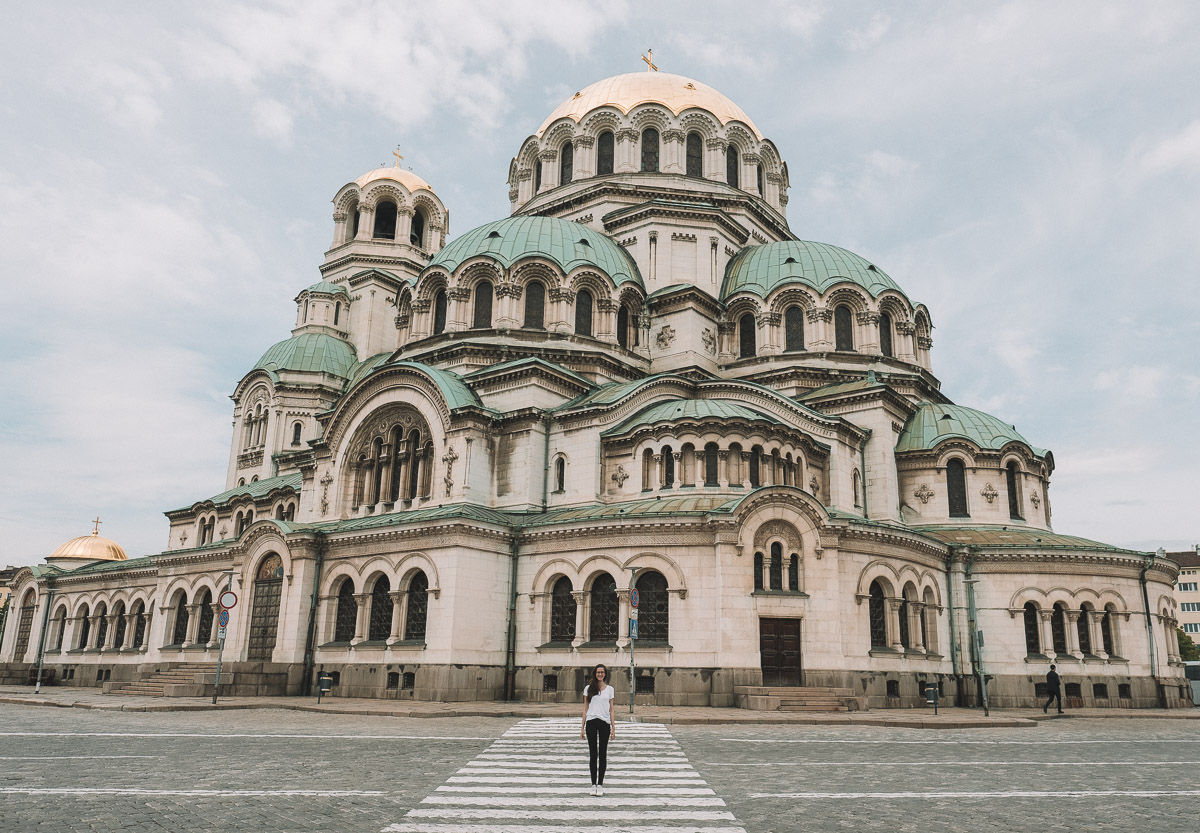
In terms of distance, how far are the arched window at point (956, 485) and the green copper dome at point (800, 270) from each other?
8.38 metres

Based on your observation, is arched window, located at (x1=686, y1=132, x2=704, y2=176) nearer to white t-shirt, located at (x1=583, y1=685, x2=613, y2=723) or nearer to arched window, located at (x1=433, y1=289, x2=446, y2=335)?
arched window, located at (x1=433, y1=289, x2=446, y2=335)

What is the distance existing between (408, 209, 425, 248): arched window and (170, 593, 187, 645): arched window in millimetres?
25179

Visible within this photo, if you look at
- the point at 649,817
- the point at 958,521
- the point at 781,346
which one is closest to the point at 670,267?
the point at 781,346

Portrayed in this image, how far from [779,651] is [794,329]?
17474mm

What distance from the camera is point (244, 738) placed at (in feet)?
56.5

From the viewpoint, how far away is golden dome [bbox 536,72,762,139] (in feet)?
154

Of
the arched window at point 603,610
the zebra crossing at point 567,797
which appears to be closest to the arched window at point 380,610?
the arched window at point 603,610

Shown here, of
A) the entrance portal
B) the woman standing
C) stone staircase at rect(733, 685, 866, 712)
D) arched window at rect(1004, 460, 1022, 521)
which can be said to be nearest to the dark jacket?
stone staircase at rect(733, 685, 866, 712)

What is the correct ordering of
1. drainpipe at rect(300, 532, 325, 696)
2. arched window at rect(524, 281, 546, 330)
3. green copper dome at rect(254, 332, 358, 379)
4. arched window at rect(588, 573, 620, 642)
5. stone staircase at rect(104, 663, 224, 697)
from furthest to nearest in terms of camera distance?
green copper dome at rect(254, 332, 358, 379), arched window at rect(524, 281, 546, 330), drainpipe at rect(300, 532, 325, 696), stone staircase at rect(104, 663, 224, 697), arched window at rect(588, 573, 620, 642)

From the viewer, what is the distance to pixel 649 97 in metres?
47.0

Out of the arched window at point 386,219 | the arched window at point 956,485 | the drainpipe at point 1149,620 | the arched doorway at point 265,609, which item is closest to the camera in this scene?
the arched doorway at point 265,609

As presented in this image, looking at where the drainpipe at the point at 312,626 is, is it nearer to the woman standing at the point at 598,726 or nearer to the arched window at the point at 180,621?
the arched window at the point at 180,621

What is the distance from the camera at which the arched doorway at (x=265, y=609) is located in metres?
33.8

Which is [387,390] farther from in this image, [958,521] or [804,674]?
[958,521]
